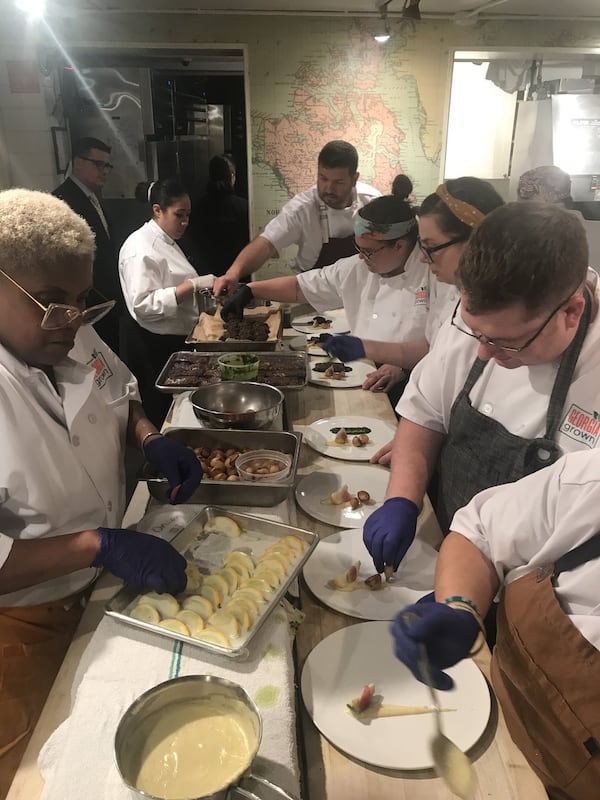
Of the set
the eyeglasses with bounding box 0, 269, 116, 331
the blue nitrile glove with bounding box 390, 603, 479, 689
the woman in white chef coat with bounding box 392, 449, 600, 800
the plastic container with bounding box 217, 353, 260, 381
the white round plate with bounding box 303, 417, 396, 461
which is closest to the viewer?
the woman in white chef coat with bounding box 392, 449, 600, 800

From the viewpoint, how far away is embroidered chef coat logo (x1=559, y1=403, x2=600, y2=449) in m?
1.30

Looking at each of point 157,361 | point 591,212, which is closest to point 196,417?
point 157,361

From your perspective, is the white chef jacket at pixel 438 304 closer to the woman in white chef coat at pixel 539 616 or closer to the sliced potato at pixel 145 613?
the woman in white chef coat at pixel 539 616

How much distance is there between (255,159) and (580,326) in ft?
15.1

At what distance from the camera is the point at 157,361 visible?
155 inches

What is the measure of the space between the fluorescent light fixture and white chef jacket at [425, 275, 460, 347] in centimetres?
411

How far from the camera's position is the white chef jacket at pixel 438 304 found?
2.49 metres

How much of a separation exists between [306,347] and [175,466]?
1681 mm

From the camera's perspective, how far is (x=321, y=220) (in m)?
4.10

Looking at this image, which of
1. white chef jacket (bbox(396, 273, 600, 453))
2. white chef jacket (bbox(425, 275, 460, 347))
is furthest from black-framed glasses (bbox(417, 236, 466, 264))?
white chef jacket (bbox(396, 273, 600, 453))

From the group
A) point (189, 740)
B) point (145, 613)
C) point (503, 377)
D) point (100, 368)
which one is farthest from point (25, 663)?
point (503, 377)

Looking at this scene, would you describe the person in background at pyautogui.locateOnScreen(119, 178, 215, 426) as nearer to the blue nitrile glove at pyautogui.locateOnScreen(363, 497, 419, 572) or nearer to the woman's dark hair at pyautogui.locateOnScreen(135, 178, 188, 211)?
the woman's dark hair at pyautogui.locateOnScreen(135, 178, 188, 211)

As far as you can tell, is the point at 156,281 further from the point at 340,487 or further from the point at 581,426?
the point at 581,426

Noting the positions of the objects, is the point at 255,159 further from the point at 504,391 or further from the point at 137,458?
the point at 504,391
